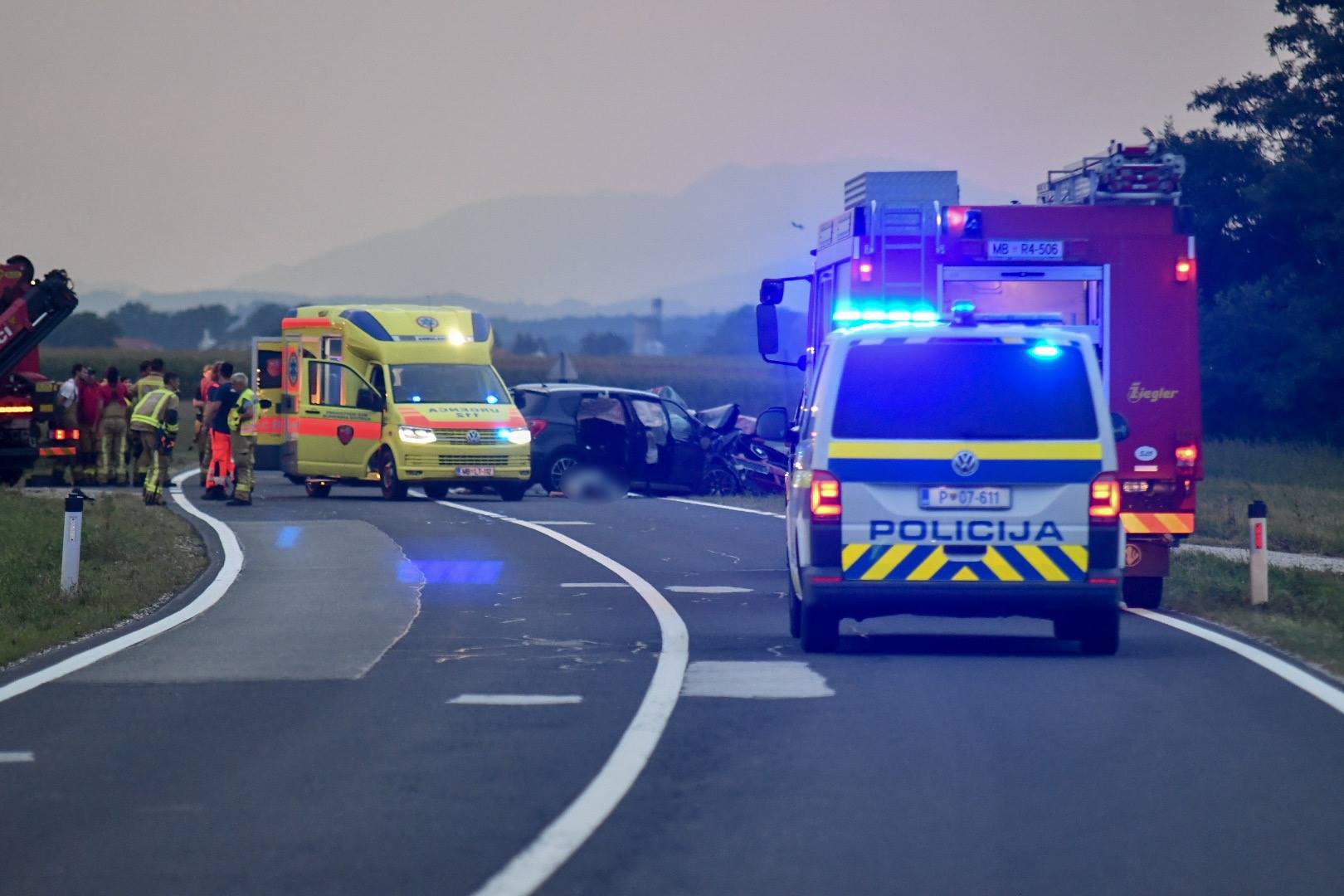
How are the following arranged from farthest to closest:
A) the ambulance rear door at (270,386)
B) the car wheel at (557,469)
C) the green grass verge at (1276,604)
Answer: the ambulance rear door at (270,386) < the car wheel at (557,469) < the green grass verge at (1276,604)

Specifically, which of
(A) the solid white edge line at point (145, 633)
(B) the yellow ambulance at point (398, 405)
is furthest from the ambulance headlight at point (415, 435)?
(A) the solid white edge line at point (145, 633)

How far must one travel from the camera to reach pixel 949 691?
10.8 meters

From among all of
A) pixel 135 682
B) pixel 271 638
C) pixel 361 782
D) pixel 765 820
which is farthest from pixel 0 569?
pixel 765 820

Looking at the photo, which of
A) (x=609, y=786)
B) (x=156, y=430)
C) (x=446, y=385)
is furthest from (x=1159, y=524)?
(x=446, y=385)

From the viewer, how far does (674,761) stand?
864 cm

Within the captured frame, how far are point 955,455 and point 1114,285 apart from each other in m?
4.06

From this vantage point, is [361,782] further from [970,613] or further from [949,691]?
[970,613]

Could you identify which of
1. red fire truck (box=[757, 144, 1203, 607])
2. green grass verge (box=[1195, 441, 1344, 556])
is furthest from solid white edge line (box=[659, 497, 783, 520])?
red fire truck (box=[757, 144, 1203, 607])

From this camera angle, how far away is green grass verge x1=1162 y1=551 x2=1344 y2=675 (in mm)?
12883

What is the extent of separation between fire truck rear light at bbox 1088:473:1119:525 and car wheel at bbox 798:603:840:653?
159 centimetres

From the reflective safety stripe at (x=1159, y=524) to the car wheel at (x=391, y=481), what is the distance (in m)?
15.4

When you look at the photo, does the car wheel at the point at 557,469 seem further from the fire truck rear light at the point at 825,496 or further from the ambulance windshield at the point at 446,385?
the fire truck rear light at the point at 825,496

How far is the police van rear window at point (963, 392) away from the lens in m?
12.1

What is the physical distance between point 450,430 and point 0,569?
1134 cm
